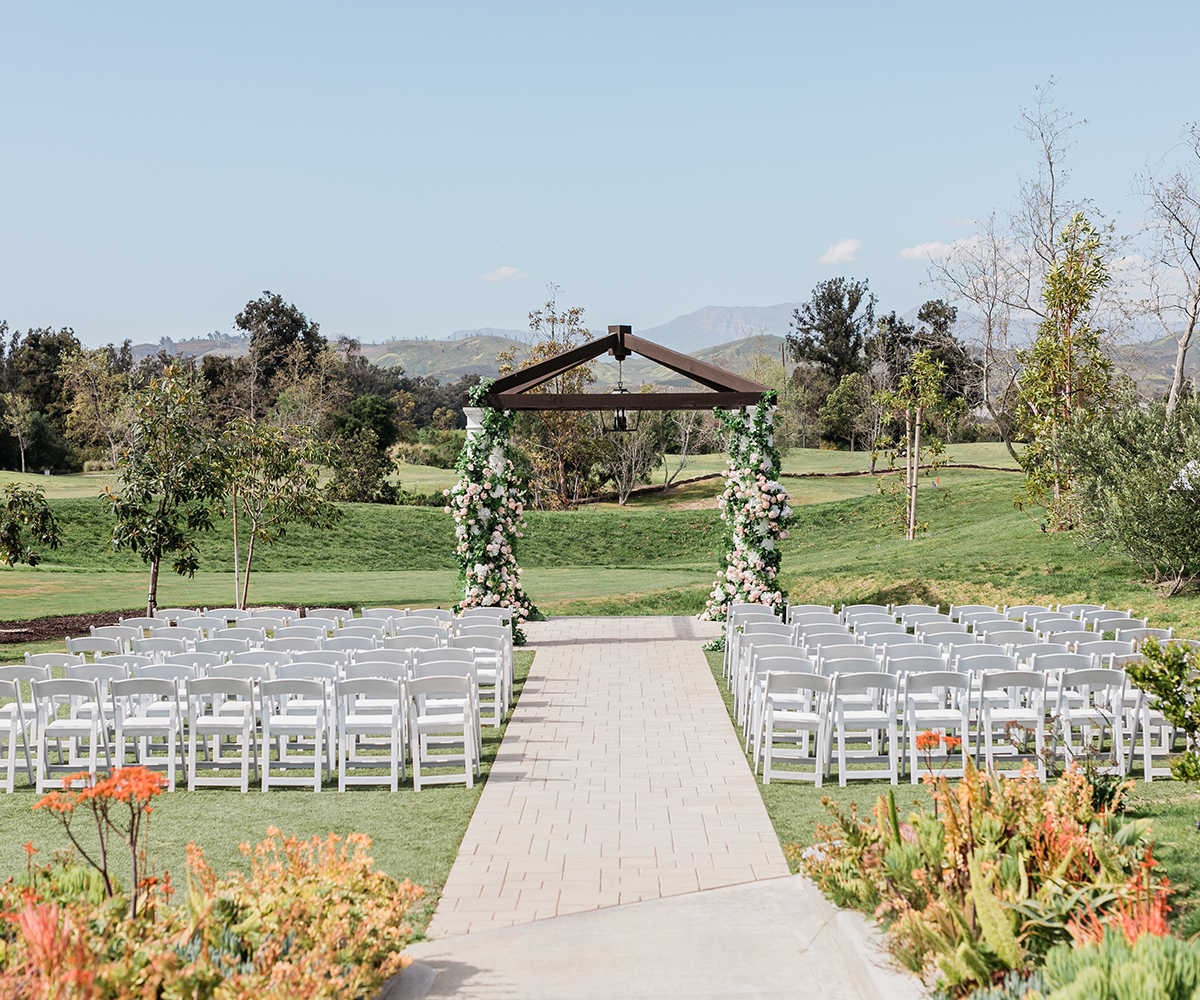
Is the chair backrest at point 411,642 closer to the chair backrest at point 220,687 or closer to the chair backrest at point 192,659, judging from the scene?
the chair backrest at point 192,659

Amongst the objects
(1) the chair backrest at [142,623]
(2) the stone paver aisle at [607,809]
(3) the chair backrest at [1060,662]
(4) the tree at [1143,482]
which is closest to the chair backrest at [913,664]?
(3) the chair backrest at [1060,662]

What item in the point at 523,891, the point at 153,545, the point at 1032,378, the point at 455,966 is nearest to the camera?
the point at 455,966

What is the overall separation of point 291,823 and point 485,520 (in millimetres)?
8503

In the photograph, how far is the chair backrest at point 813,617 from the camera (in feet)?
42.4

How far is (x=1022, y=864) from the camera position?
4473mm

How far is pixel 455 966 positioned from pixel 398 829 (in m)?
2.40

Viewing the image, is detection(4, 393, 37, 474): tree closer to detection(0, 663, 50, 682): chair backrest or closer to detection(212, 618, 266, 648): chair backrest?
detection(212, 618, 266, 648): chair backrest

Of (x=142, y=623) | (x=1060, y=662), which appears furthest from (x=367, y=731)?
(x=142, y=623)

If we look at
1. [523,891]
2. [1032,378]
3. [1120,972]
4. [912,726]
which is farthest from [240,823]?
[1032,378]

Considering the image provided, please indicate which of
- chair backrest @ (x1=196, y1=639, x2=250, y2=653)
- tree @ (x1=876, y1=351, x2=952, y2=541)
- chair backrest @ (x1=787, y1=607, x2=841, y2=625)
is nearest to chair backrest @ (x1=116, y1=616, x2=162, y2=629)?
chair backrest @ (x1=196, y1=639, x2=250, y2=653)

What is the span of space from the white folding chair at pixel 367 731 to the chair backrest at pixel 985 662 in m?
4.70

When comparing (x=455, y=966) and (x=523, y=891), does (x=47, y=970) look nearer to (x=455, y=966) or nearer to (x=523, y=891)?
(x=455, y=966)

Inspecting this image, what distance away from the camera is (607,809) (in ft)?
24.3

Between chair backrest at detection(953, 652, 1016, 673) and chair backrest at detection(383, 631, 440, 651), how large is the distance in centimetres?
521
